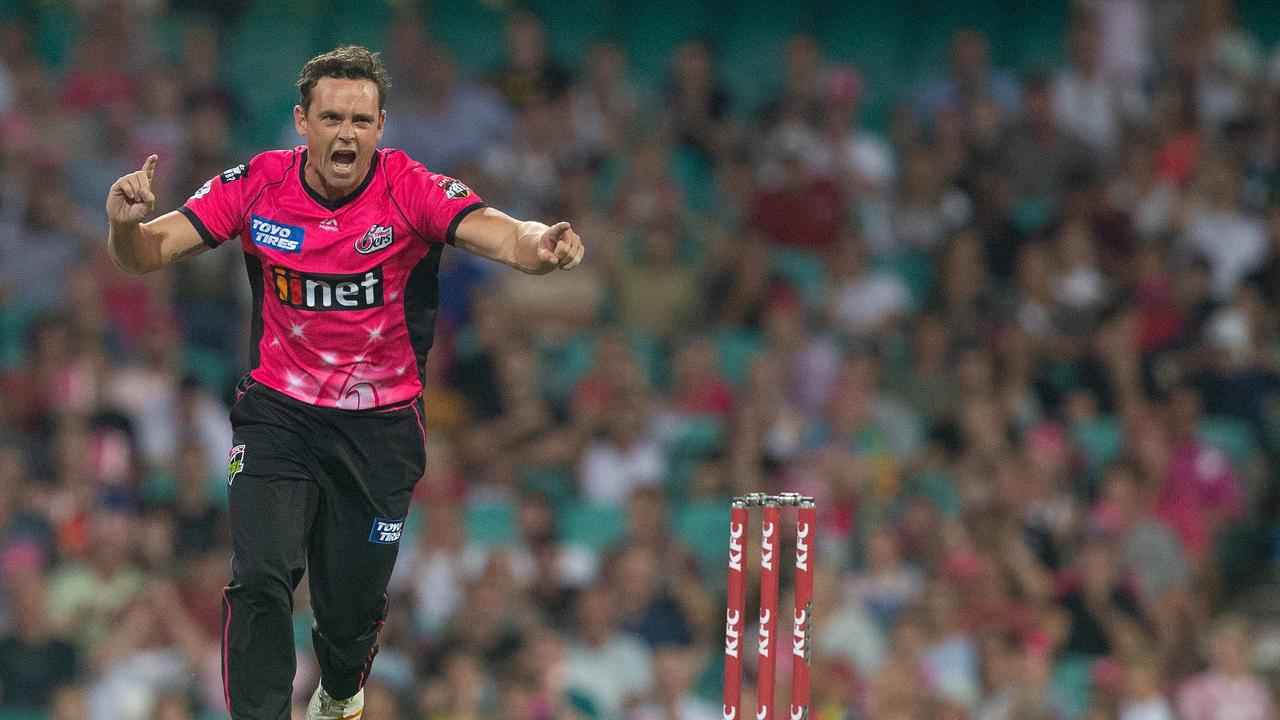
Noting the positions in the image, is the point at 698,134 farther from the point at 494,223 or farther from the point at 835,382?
the point at 494,223

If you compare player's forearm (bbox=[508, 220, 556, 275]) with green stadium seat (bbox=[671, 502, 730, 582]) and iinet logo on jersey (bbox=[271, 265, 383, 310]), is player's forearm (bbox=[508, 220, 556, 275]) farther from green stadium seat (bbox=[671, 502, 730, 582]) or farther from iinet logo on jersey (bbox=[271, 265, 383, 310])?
green stadium seat (bbox=[671, 502, 730, 582])

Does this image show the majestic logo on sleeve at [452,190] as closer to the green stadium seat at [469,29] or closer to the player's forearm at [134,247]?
the player's forearm at [134,247]

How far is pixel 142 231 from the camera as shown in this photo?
6.02 meters

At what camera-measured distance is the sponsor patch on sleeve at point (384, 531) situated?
6.38 m

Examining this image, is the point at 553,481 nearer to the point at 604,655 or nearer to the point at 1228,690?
the point at 604,655

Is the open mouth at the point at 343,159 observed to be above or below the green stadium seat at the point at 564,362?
below

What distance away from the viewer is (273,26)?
1495 cm

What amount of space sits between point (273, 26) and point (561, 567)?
5995 mm

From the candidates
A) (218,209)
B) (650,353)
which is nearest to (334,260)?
(218,209)

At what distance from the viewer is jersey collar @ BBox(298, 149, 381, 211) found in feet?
20.4

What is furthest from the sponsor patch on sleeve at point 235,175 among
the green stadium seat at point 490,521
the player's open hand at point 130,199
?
the green stadium seat at point 490,521

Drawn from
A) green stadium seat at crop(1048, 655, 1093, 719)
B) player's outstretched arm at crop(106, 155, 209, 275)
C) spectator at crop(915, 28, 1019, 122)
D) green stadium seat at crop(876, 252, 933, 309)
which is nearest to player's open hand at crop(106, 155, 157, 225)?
player's outstretched arm at crop(106, 155, 209, 275)

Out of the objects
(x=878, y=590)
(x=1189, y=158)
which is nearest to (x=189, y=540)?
(x=878, y=590)

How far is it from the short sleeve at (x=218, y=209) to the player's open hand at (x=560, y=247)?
3.93ft
